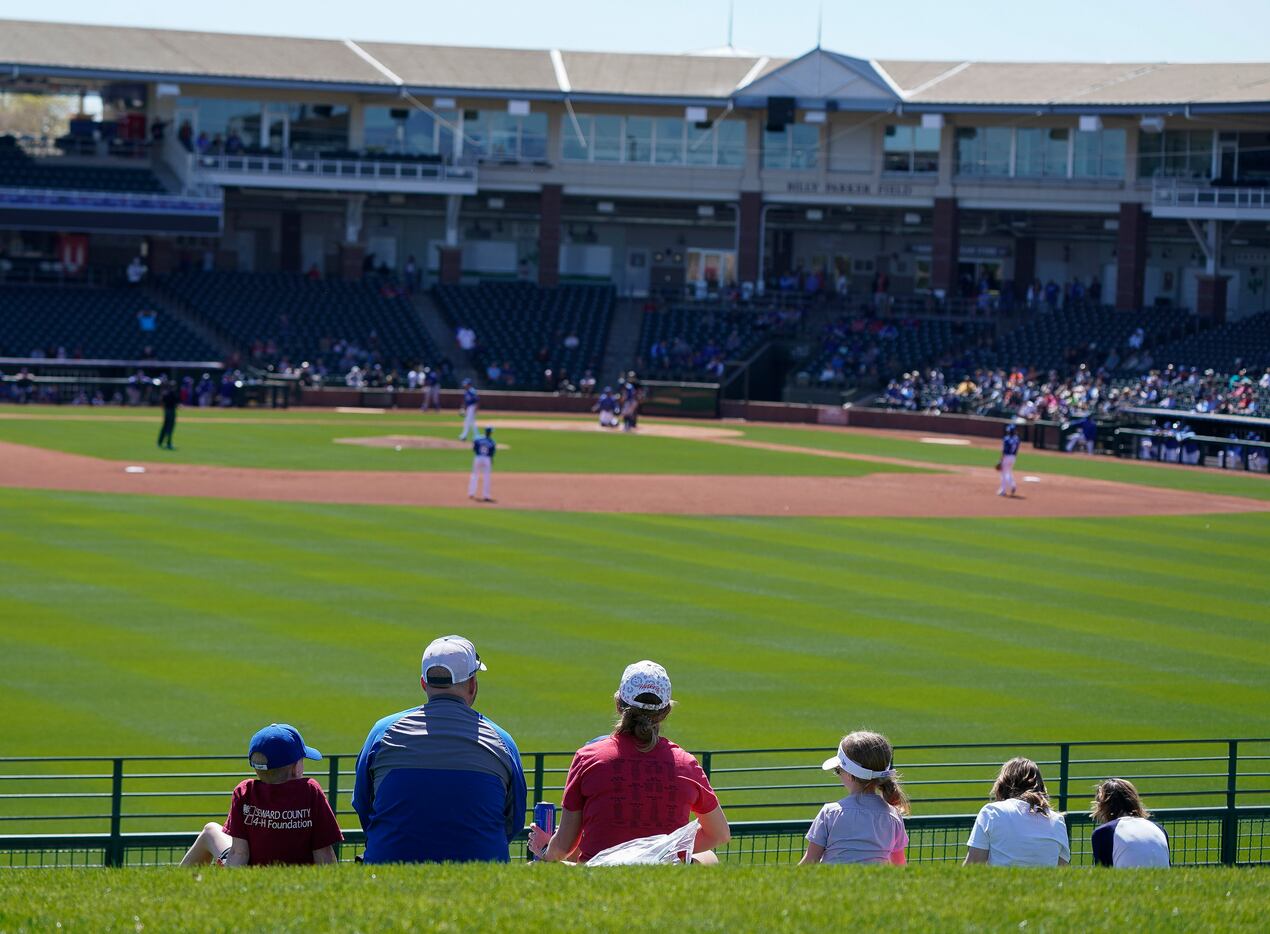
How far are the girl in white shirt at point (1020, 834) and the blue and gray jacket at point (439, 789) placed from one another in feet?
8.02

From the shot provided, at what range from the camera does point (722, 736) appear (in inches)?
710

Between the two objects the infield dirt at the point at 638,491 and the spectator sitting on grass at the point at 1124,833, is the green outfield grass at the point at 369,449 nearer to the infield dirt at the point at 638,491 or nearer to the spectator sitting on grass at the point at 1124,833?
the infield dirt at the point at 638,491

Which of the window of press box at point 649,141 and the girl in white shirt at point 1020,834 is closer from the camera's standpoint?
the girl in white shirt at point 1020,834

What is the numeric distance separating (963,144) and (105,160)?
1501 inches

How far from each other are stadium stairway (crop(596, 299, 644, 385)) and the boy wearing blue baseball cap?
213 ft

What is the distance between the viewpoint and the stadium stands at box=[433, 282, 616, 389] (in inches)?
2852

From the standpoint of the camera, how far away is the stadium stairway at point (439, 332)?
72.6 metres

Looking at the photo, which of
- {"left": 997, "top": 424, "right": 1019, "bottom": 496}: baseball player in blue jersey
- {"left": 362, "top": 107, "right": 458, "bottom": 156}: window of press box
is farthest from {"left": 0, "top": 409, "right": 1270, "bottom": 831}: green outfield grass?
{"left": 362, "top": 107, "right": 458, "bottom": 156}: window of press box

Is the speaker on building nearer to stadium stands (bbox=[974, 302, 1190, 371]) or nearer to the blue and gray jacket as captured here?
stadium stands (bbox=[974, 302, 1190, 371])

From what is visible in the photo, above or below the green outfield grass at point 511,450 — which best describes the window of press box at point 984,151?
above

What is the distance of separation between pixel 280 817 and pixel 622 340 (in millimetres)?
68274

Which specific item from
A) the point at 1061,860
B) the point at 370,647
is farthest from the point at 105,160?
the point at 1061,860

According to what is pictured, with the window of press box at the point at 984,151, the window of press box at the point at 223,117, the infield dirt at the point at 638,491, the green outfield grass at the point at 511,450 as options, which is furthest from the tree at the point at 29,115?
the infield dirt at the point at 638,491

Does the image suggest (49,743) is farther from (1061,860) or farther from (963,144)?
(963,144)
